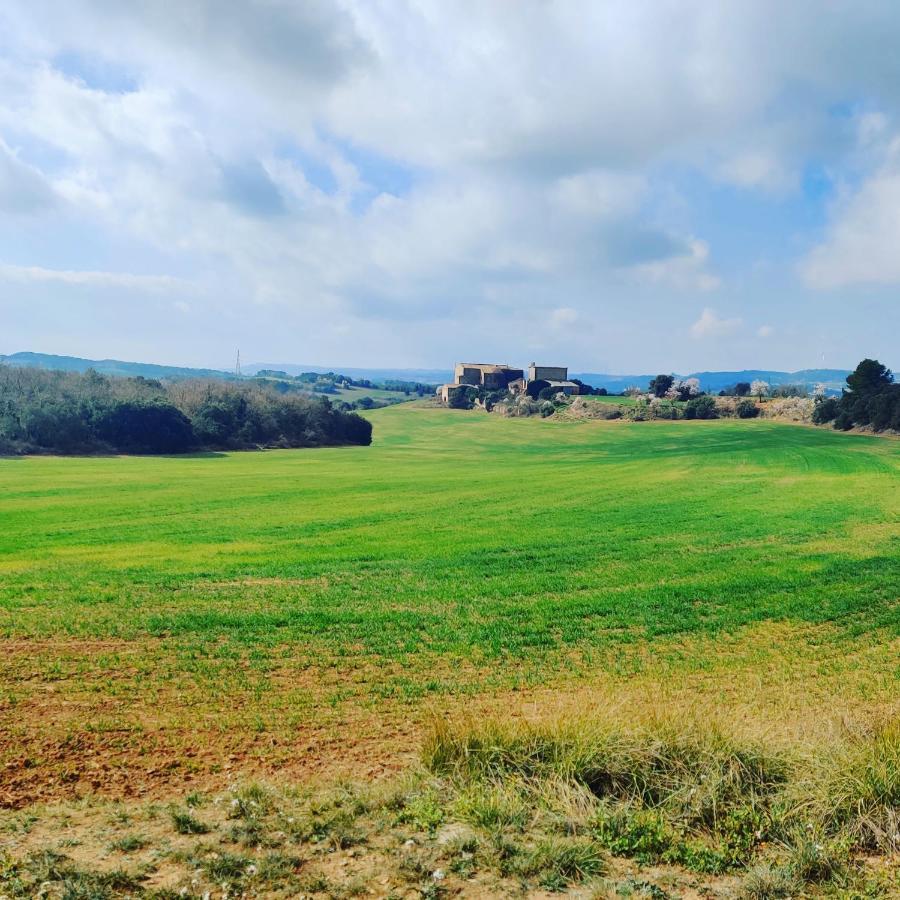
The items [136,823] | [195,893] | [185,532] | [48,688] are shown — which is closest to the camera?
[195,893]

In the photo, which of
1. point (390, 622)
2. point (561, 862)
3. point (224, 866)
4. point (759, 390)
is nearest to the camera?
point (224, 866)

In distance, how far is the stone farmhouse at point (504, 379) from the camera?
136 m

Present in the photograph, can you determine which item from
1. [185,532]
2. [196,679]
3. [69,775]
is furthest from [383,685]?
[185,532]

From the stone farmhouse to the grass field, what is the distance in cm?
10004

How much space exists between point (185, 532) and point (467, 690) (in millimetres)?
18526

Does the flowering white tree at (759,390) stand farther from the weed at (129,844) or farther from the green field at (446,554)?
the weed at (129,844)

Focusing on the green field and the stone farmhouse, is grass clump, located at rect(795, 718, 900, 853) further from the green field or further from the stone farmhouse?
the stone farmhouse

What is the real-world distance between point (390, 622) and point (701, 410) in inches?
3661

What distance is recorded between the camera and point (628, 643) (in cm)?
1395

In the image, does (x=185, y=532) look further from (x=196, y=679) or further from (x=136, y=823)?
(x=136, y=823)

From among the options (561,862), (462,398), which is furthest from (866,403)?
(561,862)

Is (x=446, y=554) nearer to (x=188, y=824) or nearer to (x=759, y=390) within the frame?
(x=188, y=824)

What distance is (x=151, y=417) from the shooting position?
70.6 metres

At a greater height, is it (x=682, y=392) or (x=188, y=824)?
(x=682, y=392)
